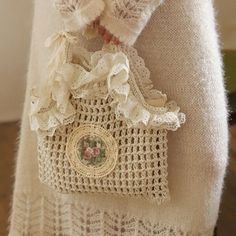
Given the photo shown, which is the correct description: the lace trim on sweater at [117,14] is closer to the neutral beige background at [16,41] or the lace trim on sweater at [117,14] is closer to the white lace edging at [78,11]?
the white lace edging at [78,11]

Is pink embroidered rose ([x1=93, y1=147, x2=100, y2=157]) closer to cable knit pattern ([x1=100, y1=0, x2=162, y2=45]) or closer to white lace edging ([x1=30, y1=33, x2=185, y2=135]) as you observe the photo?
white lace edging ([x1=30, y1=33, x2=185, y2=135])

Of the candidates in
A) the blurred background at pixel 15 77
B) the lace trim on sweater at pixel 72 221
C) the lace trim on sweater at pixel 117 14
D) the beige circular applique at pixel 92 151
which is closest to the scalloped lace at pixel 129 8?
the lace trim on sweater at pixel 117 14

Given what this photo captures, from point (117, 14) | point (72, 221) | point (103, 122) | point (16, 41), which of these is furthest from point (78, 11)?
point (16, 41)

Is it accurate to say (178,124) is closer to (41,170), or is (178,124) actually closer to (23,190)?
(41,170)

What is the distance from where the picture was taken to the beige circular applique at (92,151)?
2.96 ft

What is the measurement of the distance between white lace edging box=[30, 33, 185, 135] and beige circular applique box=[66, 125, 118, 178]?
3cm

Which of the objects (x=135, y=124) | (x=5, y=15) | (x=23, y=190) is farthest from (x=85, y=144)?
(x=5, y=15)

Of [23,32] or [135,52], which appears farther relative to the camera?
[23,32]

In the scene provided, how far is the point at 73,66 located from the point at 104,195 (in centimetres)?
25

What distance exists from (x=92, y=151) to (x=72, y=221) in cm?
20

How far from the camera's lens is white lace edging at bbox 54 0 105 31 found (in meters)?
0.85

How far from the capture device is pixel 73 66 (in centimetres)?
90

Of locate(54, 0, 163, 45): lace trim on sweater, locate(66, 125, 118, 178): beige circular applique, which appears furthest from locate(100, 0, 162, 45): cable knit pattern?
locate(66, 125, 118, 178): beige circular applique

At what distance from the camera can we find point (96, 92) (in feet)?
2.92
